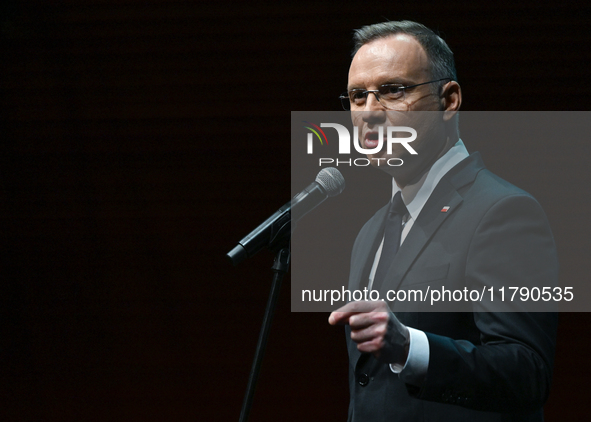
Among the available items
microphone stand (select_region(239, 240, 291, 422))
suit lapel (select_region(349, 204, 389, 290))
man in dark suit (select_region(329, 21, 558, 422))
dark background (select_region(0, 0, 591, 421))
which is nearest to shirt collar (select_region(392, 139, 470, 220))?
man in dark suit (select_region(329, 21, 558, 422))

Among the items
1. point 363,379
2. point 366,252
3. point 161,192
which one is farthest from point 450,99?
point 161,192

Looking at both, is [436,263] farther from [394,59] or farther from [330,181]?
[394,59]

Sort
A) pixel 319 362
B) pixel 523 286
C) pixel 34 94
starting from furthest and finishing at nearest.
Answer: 1. pixel 34 94
2. pixel 319 362
3. pixel 523 286

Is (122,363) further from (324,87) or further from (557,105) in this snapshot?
(557,105)

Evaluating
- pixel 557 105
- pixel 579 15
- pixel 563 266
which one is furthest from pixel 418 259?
pixel 579 15

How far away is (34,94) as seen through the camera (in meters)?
3.01

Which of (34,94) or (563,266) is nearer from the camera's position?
(563,266)

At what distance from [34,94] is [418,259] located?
2.53 m

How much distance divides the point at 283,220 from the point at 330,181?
0.16m

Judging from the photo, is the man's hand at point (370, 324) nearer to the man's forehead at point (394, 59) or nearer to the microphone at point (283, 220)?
the microphone at point (283, 220)

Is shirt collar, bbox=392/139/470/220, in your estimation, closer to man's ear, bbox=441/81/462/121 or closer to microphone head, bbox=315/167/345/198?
man's ear, bbox=441/81/462/121

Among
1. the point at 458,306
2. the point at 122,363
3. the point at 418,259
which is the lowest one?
the point at 122,363

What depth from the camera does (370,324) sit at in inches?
36.6

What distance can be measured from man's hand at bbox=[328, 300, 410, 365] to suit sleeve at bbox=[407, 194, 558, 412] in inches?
4.2
